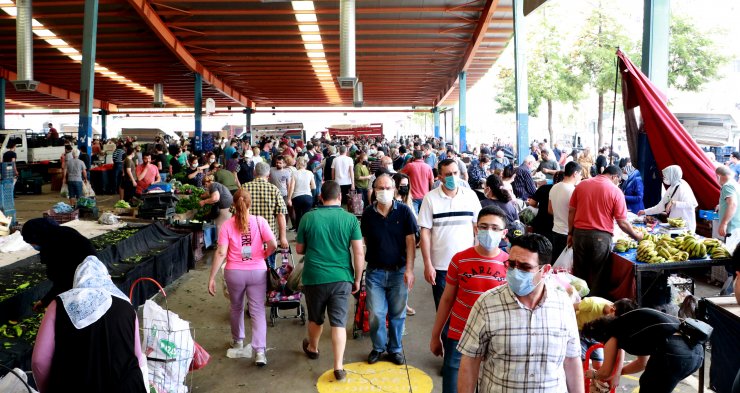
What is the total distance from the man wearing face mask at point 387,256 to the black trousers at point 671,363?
2059 mm

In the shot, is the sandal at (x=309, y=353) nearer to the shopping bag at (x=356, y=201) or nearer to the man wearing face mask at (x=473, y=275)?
the man wearing face mask at (x=473, y=275)

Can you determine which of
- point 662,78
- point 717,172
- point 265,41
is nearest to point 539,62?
point 265,41

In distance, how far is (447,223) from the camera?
479cm

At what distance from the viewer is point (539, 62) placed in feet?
92.3

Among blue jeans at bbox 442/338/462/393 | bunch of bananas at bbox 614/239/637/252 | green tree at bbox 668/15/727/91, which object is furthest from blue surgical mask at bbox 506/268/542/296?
green tree at bbox 668/15/727/91

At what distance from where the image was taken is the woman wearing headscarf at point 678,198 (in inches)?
292

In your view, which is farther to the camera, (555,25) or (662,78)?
(555,25)

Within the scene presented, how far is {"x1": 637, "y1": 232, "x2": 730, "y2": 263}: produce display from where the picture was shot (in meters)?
5.98

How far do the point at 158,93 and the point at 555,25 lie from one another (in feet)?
59.2

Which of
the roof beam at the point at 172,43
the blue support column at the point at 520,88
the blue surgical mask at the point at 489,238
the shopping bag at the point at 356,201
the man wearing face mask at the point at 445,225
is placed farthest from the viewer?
the roof beam at the point at 172,43

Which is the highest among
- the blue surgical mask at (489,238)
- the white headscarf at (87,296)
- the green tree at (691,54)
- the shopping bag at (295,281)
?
the green tree at (691,54)

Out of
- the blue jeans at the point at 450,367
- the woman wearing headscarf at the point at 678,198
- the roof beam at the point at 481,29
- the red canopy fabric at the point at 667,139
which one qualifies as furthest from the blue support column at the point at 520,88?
the blue jeans at the point at 450,367

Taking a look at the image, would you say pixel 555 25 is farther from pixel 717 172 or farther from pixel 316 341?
pixel 316 341

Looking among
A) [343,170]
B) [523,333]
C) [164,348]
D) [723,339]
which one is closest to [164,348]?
[164,348]
